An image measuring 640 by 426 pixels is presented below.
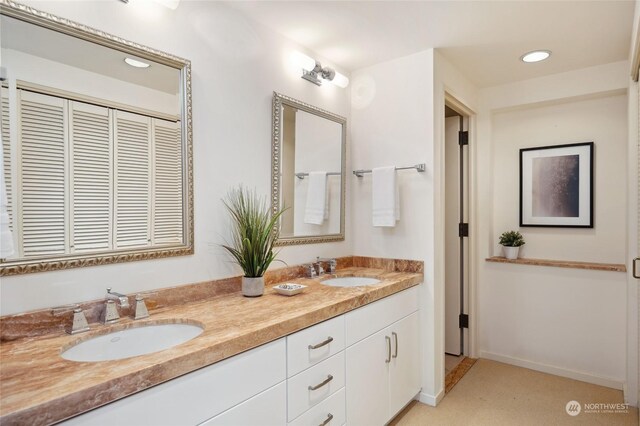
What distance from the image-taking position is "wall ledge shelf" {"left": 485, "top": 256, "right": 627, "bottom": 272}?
2607 mm

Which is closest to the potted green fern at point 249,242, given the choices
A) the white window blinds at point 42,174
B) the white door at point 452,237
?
the white window blinds at point 42,174

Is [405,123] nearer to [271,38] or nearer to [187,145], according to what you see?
[271,38]

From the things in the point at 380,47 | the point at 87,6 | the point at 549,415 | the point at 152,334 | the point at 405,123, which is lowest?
the point at 549,415

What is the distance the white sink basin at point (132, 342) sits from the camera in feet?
3.86

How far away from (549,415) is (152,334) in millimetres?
2393

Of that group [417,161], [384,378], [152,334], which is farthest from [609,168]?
[152,334]

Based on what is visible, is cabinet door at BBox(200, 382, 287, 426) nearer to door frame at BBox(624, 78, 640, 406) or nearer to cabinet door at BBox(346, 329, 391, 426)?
cabinet door at BBox(346, 329, 391, 426)

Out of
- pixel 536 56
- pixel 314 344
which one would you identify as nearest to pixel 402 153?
pixel 536 56

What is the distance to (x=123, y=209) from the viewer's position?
4.75 feet

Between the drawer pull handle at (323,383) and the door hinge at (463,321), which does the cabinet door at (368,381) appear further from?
the door hinge at (463,321)

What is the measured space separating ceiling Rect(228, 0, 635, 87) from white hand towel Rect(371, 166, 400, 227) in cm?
83

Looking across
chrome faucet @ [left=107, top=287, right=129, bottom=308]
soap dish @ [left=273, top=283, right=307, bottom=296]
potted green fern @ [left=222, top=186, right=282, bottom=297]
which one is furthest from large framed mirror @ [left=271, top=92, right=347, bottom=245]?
chrome faucet @ [left=107, top=287, right=129, bottom=308]

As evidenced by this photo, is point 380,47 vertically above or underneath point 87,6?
above

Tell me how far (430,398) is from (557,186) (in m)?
1.95
